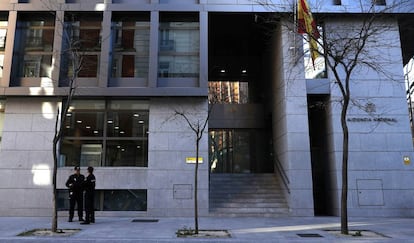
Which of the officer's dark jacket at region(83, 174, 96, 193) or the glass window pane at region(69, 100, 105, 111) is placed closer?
the officer's dark jacket at region(83, 174, 96, 193)

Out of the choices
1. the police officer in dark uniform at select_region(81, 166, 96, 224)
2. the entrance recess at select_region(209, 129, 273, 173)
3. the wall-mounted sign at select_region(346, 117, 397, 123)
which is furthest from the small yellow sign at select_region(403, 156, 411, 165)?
the police officer in dark uniform at select_region(81, 166, 96, 224)

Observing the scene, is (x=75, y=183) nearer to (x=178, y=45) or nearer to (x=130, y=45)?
(x=130, y=45)

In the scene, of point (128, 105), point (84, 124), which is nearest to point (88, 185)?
point (84, 124)

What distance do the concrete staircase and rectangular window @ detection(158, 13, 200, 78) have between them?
5731 mm

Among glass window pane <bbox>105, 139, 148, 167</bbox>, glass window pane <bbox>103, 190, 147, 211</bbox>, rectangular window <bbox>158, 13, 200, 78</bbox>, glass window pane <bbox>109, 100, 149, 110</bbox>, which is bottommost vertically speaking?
glass window pane <bbox>103, 190, 147, 211</bbox>

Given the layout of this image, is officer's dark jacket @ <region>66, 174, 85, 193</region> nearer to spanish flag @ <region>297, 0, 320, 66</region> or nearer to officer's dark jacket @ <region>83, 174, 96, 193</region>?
officer's dark jacket @ <region>83, 174, 96, 193</region>

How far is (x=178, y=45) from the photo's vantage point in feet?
55.2

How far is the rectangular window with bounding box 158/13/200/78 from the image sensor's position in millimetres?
16484

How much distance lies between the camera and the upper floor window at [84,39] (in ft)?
53.3

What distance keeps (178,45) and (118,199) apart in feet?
24.8

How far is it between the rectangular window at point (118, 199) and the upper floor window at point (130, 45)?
206 inches

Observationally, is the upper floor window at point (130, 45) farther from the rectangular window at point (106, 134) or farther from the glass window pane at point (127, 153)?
the glass window pane at point (127, 153)

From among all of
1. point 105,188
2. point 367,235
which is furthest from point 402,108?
point 105,188

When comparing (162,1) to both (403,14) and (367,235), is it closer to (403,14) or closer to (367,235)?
(403,14)
